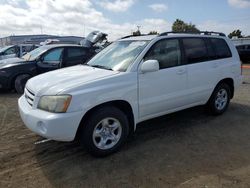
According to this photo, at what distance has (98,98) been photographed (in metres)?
3.96

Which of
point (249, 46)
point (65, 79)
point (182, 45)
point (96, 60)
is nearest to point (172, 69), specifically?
point (182, 45)

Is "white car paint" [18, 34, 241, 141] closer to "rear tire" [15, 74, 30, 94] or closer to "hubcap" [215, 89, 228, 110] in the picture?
"hubcap" [215, 89, 228, 110]

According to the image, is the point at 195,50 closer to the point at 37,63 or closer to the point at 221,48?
the point at 221,48

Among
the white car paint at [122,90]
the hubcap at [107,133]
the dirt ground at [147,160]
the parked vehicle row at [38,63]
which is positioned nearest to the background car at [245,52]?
the parked vehicle row at [38,63]

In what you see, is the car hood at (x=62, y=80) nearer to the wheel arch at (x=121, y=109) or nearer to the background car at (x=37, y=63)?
the wheel arch at (x=121, y=109)

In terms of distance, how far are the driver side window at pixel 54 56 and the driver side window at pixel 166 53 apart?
519cm

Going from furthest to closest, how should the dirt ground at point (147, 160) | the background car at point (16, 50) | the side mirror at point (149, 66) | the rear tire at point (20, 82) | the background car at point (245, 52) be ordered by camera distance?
→ the background car at point (245, 52)
the background car at point (16, 50)
the rear tire at point (20, 82)
the side mirror at point (149, 66)
the dirt ground at point (147, 160)

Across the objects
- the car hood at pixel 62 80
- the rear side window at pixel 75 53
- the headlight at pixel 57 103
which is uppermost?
the rear side window at pixel 75 53

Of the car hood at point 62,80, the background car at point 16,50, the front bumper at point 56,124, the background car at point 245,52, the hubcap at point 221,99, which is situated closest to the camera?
the front bumper at point 56,124

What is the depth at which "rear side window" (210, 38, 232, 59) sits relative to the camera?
5.95m

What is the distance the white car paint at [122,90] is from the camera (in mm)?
3785

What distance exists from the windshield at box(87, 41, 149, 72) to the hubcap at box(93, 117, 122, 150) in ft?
2.84

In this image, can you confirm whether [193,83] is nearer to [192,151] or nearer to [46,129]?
[192,151]

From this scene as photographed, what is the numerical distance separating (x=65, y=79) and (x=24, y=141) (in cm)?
144
